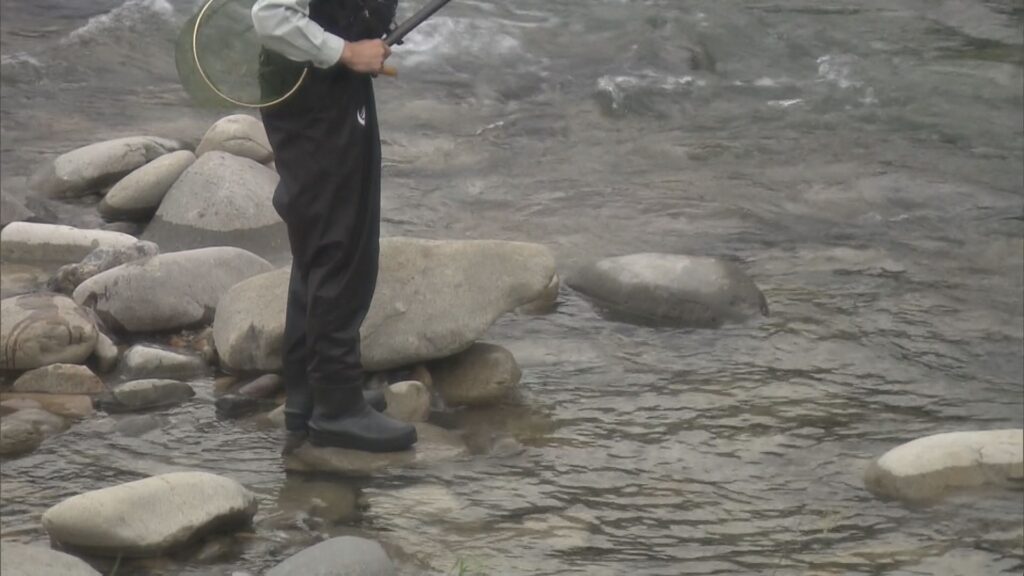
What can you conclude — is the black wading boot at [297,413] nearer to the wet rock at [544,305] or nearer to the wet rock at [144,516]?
the wet rock at [144,516]

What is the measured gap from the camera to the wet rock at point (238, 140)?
25.4 ft

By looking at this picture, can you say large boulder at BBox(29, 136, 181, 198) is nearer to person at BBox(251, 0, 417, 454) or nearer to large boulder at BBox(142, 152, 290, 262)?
large boulder at BBox(142, 152, 290, 262)

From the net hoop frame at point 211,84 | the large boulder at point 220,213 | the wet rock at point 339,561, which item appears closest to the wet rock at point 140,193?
the large boulder at point 220,213

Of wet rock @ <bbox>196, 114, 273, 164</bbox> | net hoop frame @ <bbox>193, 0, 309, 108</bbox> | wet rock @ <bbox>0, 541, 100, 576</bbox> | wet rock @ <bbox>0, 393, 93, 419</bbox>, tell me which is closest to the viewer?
wet rock @ <bbox>0, 541, 100, 576</bbox>

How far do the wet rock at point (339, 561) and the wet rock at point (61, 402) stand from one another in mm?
1463

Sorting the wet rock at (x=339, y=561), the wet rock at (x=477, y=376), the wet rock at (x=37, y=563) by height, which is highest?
the wet rock at (x=37, y=563)

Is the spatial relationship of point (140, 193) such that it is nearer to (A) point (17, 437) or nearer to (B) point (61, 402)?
(B) point (61, 402)

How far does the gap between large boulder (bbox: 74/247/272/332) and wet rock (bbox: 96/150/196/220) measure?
1246 mm

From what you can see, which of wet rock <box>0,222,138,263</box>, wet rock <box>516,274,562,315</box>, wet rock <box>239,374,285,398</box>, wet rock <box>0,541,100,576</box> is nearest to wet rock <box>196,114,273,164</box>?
wet rock <box>0,222,138,263</box>

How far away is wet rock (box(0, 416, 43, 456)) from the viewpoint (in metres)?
4.83

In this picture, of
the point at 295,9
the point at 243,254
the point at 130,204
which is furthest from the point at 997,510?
the point at 130,204

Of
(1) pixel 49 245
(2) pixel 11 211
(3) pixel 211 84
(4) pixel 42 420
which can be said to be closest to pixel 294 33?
(3) pixel 211 84

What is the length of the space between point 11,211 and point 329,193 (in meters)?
3.02

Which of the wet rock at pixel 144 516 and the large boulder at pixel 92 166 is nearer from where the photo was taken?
the wet rock at pixel 144 516
